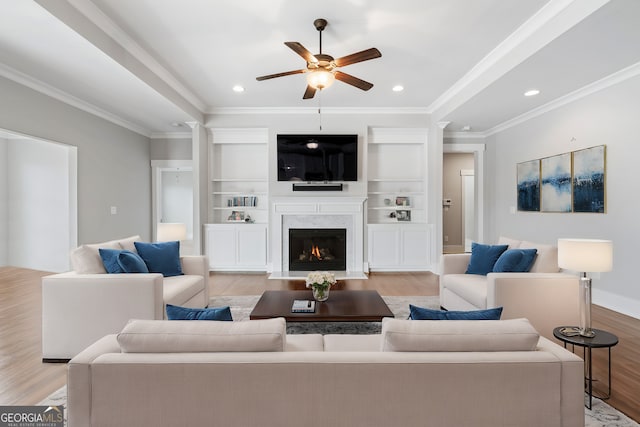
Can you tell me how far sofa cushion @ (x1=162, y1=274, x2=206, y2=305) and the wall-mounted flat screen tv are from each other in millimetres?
2765

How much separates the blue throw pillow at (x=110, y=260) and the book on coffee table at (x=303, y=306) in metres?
1.44

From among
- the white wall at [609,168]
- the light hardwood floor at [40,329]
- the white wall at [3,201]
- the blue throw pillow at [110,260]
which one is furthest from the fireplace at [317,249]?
the white wall at [3,201]

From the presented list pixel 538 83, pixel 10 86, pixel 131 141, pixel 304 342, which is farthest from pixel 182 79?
pixel 538 83

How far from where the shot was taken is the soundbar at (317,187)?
234 inches

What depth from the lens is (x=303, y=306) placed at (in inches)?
114

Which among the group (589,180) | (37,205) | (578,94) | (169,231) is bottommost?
(169,231)

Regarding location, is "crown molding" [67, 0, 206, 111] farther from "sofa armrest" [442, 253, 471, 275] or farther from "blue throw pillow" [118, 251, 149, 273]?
"sofa armrest" [442, 253, 471, 275]

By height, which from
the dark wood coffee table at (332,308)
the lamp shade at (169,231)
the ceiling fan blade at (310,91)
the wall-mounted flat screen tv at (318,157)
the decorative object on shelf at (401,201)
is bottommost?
the dark wood coffee table at (332,308)

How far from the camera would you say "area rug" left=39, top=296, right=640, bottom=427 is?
6.08 feet

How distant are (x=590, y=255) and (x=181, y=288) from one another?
3101 millimetres

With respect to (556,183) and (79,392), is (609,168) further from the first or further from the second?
(79,392)

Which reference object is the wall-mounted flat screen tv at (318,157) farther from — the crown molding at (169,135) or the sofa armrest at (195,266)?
the sofa armrest at (195,266)

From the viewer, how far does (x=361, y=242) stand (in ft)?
19.3

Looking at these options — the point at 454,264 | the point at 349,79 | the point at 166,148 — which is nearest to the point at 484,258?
the point at 454,264
